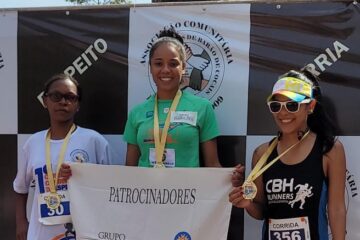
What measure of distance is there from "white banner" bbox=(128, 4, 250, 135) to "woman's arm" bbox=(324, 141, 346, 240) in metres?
0.80

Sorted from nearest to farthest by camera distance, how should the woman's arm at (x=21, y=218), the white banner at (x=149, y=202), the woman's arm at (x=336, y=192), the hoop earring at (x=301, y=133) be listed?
1. the woman's arm at (x=336, y=192)
2. the hoop earring at (x=301, y=133)
3. the white banner at (x=149, y=202)
4. the woman's arm at (x=21, y=218)

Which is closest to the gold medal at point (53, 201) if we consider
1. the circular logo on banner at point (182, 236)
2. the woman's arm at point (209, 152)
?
the circular logo on banner at point (182, 236)

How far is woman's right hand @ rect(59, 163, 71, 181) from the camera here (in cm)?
255

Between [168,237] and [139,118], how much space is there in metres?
0.66

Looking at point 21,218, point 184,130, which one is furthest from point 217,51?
point 21,218

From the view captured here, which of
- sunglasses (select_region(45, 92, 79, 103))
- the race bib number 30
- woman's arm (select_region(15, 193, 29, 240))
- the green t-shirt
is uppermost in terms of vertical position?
sunglasses (select_region(45, 92, 79, 103))

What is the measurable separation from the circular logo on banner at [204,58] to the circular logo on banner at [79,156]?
28.9 inches

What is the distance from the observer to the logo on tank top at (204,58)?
292 cm

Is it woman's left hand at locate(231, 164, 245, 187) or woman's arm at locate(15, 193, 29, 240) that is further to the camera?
woman's arm at locate(15, 193, 29, 240)

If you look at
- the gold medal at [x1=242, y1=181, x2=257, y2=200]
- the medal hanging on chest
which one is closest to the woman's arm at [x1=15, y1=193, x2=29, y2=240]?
the medal hanging on chest

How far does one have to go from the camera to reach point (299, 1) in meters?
2.77

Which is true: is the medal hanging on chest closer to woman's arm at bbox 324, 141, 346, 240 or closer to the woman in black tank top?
the woman in black tank top

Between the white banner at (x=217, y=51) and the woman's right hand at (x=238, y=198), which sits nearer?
the woman's right hand at (x=238, y=198)

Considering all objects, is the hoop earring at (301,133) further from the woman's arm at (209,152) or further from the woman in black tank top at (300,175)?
the woman's arm at (209,152)
